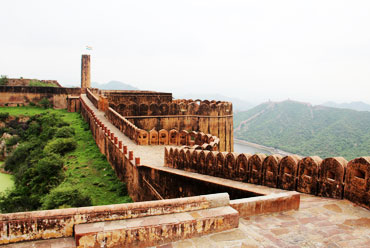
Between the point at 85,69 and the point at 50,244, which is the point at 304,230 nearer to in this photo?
the point at 50,244

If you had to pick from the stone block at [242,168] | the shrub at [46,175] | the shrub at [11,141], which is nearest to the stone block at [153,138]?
the shrub at [46,175]

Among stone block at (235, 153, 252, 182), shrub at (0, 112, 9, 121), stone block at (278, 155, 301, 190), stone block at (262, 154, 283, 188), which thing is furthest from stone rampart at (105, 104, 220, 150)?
shrub at (0, 112, 9, 121)

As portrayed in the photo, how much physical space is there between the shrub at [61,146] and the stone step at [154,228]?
40.2 ft

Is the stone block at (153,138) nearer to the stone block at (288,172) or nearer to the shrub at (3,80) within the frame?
the stone block at (288,172)

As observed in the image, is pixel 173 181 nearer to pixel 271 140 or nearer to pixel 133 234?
pixel 133 234

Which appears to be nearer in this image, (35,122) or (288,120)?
(35,122)

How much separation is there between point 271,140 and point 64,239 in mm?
60890

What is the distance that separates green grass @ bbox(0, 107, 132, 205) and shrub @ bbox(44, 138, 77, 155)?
33 centimetres

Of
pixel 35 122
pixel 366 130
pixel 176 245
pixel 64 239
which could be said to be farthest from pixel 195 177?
pixel 366 130

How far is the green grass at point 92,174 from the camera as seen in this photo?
9.63 metres

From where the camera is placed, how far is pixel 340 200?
4578 millimetres

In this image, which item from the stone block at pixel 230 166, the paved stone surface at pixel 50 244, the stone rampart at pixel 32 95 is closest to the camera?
the paved stone surface at pixel 50 244

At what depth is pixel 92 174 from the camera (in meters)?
11.6

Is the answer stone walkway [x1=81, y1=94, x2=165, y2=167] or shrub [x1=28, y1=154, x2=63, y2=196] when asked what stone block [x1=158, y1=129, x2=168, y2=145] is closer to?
stone walkway [x1=81, y1=94, x2=165, y2=167]
